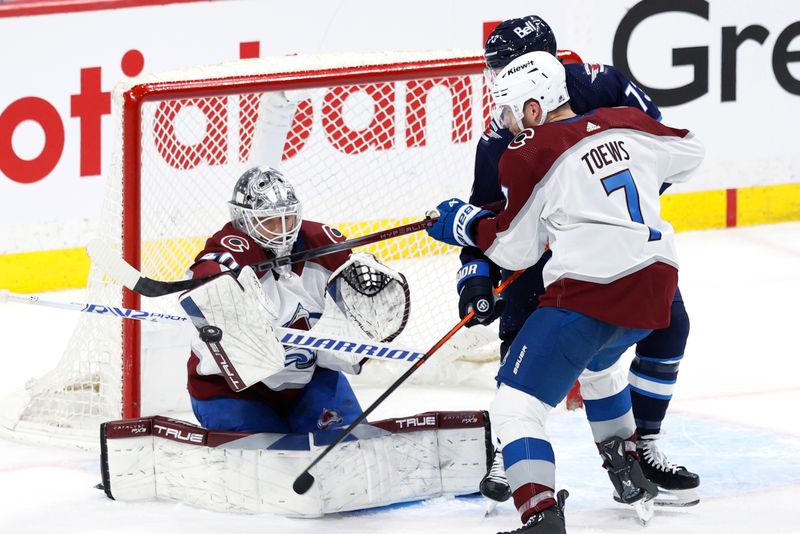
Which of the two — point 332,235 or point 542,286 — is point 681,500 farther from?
point 332,235

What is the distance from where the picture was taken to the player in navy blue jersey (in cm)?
375

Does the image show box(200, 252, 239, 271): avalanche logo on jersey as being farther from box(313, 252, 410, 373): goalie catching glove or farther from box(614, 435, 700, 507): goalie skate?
box(614, 435, 700, 507): goalie skate

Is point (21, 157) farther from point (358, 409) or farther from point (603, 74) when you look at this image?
point (603, 74)

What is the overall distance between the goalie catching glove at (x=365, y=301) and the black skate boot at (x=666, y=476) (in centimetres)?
65

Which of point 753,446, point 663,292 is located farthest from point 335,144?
point 663,292

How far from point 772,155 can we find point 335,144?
7.98ft

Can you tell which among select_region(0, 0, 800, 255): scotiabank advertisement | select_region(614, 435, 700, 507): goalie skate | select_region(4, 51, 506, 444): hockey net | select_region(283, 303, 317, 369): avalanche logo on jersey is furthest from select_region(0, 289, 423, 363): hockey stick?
select_region(0, 0, 800, 255): scotiabank advertisement

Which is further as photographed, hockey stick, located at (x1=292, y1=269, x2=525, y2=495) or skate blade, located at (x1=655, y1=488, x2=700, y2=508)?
skate blade, located at (x1=655, y1=488, x2=700, y2=508)

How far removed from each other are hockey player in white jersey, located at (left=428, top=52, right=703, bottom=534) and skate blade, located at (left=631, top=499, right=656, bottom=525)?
317 mm

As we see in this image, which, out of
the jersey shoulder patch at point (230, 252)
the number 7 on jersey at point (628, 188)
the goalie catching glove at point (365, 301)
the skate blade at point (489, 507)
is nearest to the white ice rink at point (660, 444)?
the skate blade at point (489, 507)

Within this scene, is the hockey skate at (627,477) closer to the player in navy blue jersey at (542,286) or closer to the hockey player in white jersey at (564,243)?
the player in navy blue jersey at (542,286)

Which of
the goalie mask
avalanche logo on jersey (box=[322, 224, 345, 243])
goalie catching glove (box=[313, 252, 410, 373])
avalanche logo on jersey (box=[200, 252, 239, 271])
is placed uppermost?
the goalie mask

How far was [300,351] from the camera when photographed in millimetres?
3912

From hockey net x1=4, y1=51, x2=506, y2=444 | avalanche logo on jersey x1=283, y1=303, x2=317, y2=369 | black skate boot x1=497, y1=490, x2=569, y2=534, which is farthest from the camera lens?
hockey net x1=4, y1=51, x2=506, y2=444
